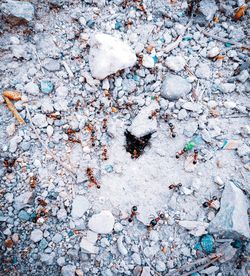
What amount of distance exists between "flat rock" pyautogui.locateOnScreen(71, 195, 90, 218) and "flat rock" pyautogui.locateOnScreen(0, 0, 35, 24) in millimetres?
2047

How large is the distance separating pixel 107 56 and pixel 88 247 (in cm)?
194

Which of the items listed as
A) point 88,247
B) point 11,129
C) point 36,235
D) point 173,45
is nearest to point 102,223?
point 88,247

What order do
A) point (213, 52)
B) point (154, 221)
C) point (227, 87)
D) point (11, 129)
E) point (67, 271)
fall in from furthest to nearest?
1. point (213, 52)
2. point (227, 87)
3. point (11, 129)
4. point (154, 221)
5. point (67, 271)

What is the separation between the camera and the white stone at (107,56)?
2887mm

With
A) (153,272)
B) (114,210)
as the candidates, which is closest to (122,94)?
(114,210)

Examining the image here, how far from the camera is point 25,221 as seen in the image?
264 centimetres

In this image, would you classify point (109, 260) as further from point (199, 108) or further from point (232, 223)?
point (199, 108)

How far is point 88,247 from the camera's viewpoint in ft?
8.52

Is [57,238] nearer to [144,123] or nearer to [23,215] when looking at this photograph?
[23,215]

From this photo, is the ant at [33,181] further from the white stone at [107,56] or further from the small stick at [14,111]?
the white stone at [107,56]

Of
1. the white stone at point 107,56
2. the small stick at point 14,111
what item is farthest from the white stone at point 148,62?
the small stick at point 14,111

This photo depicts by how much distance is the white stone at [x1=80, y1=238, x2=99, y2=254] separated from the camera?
2.59 meters

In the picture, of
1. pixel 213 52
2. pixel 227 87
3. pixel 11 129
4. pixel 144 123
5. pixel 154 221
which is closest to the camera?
pixel 154 221

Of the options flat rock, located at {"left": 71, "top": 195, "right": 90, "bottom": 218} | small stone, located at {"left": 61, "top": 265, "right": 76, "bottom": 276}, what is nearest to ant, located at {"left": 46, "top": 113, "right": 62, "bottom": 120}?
flat rock, located at {"left": 71, "top": 195, "right": 90, "bottom": 218}
